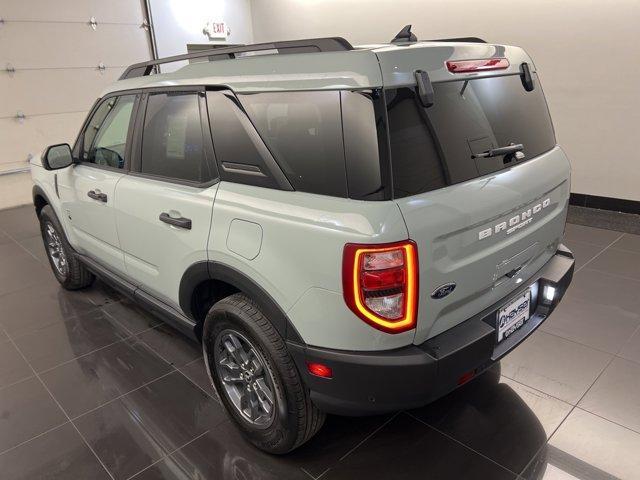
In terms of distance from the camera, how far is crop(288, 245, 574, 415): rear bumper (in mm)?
1431

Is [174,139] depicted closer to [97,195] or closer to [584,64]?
[97,195]

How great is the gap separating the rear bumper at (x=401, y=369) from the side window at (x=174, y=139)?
871 millimetres

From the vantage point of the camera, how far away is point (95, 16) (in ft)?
23.2

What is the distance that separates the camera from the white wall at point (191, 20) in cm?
783

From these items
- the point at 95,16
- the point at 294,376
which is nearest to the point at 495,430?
the point at 294,376

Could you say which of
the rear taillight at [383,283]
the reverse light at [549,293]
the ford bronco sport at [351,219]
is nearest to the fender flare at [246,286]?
the ford bronco sport at [351,219]

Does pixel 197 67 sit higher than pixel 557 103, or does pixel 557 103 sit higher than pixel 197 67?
pixel 197 67

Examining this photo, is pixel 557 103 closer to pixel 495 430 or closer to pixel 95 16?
pixel 495 430

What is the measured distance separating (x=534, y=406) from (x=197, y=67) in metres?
2.10

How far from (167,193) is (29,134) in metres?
6.00

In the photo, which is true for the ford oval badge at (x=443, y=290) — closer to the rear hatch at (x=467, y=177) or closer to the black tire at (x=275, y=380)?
the rear hatch at (x=467, y=177)

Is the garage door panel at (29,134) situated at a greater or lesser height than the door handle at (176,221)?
lesser

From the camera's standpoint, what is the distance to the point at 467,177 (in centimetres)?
156

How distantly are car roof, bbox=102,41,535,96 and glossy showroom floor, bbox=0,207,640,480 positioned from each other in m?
1.42
